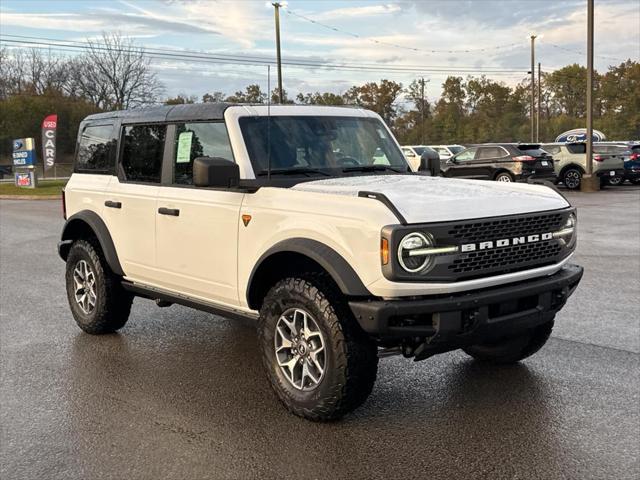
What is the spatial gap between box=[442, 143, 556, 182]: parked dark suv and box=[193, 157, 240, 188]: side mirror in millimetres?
18468

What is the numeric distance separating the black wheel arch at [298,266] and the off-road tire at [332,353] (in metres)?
0.13

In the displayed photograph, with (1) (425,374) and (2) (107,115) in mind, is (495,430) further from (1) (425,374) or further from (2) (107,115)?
(2) (107,115)

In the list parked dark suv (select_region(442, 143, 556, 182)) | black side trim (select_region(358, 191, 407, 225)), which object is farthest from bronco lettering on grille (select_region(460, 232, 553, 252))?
parked dark suv (select_region(442, 143, 556, 182))

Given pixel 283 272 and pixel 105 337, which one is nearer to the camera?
pixel 283 272

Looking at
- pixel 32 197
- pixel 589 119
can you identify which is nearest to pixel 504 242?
pixel 589 119

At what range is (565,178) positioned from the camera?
82.4ft

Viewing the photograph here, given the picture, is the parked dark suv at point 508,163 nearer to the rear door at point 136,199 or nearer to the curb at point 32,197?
the curb at point 32,197

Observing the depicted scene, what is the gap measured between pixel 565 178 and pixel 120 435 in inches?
941

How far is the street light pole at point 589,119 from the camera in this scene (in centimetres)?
2306

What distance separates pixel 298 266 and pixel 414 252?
927mm

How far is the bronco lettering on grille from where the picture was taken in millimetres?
3748

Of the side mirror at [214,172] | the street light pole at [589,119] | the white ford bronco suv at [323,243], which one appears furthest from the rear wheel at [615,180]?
the side mirror at [214,172]

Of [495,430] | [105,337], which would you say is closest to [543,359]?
[495,430]

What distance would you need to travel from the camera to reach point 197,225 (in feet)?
15.8
